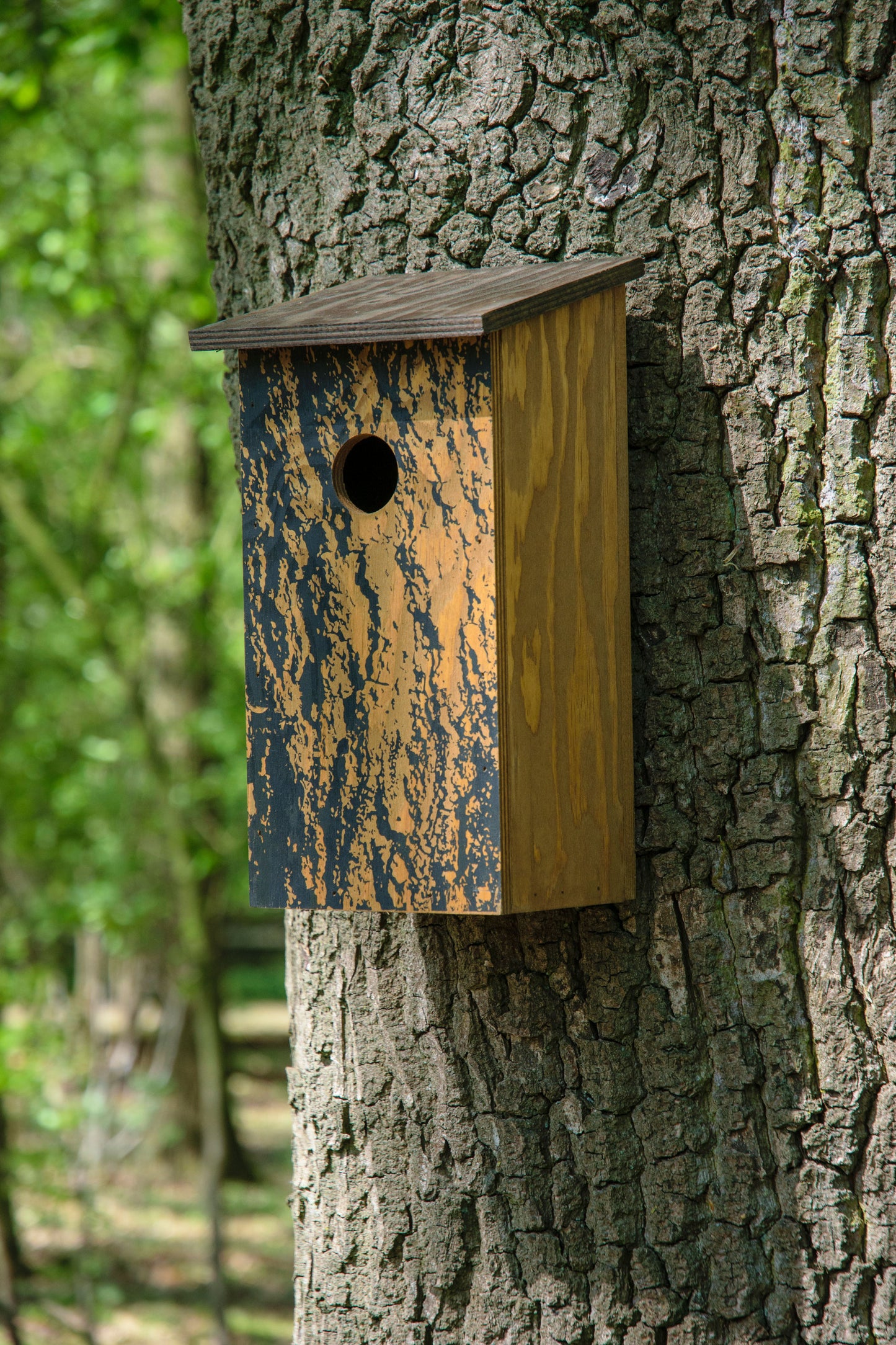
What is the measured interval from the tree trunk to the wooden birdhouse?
93 millimetres

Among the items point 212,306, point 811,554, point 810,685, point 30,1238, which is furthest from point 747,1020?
point 30,1238

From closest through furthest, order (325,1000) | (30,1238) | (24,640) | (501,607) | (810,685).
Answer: (501,607), (810,685), (325,1000), (30,1238), (24,640)

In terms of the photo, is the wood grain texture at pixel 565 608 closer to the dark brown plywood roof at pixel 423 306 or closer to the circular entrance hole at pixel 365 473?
the dark brown plywood roof at pixel 423 306

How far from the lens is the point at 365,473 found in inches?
62.9

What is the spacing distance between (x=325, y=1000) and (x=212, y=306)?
415cm

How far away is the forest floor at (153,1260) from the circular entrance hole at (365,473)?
142 inches

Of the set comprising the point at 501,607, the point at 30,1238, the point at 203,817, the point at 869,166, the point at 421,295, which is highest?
the point at 869,166

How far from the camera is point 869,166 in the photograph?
1479 mm

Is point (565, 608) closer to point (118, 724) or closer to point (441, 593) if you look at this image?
point (441, 593)

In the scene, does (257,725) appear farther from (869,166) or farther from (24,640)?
(24,640)

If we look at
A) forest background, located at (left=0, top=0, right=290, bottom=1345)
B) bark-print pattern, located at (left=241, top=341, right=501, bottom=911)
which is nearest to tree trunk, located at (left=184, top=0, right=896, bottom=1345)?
bark-print pattern, located at (left=241, top=341, right=501, bottom=911)

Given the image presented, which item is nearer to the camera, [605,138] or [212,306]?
[605,138]

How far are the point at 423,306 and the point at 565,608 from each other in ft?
1.27

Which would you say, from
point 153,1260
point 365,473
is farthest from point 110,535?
point 365,473
